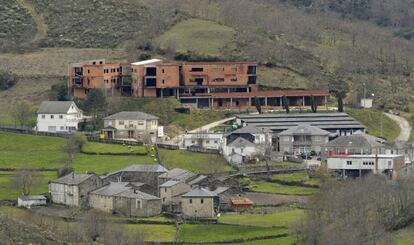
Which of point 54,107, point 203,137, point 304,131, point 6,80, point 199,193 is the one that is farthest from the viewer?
point 6,80

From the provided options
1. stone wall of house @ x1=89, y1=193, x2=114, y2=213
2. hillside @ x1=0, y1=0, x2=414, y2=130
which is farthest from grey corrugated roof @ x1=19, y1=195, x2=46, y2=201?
hillside @ x1=0, y1=0, x2=414, y2=130

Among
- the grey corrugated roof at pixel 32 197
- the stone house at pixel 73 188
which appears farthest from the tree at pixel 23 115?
the grey corrugated roof at pixel 32 197

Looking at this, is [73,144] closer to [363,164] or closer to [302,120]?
[302,120]

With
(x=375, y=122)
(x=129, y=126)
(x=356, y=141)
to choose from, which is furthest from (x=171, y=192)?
(x=375, y=122)

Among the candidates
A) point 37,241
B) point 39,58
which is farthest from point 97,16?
point 37,241

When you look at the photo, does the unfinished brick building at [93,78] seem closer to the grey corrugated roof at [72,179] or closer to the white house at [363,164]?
the white house at [363,164]

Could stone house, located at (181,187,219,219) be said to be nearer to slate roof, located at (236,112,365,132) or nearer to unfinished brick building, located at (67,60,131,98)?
slate roof, located at (236,112,365,132)

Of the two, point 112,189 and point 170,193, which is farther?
point 170,193
